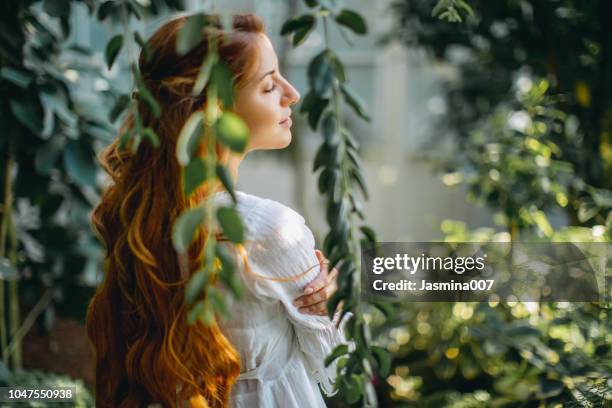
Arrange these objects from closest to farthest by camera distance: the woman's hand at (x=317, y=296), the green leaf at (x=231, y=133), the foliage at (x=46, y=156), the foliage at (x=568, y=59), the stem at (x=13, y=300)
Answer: the green leaf at (x=231, y=133) → the woman's hand at (x=317, y=296) → the foliage at (x=46, y=156) → the stem at (x=13, y=300) → the foliage at (x=568, y=59)

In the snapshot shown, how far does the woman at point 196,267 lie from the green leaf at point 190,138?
0.32 meters

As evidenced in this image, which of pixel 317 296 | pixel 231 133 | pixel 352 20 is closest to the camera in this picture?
pixel 231 133

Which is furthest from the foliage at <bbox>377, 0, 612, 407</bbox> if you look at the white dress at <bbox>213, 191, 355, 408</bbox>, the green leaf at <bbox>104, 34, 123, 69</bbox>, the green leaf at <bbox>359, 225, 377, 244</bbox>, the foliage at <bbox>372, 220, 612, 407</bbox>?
the green leaf at <bbox>104, 34, 123, 69</bbox>

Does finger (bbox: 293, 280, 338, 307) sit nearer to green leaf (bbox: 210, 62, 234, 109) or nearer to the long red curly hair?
the long red curly hair

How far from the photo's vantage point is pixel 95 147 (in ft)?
6.19

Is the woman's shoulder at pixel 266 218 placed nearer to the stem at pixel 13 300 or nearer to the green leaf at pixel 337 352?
the green leaf at pixel 337 352

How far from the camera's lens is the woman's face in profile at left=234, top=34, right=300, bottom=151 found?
1.01 m

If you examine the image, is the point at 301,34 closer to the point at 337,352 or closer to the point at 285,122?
the point at 285,122

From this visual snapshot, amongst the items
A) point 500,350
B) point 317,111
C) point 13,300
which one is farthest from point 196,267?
point 13,300

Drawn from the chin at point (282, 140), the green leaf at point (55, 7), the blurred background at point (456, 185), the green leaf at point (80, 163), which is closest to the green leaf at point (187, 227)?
the chin at point (282, 140)

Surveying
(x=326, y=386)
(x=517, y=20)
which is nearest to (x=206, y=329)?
(x=326, y=386)

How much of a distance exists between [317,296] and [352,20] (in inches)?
15.9

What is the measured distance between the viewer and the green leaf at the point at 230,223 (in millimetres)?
599

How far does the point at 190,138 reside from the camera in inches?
25.9
